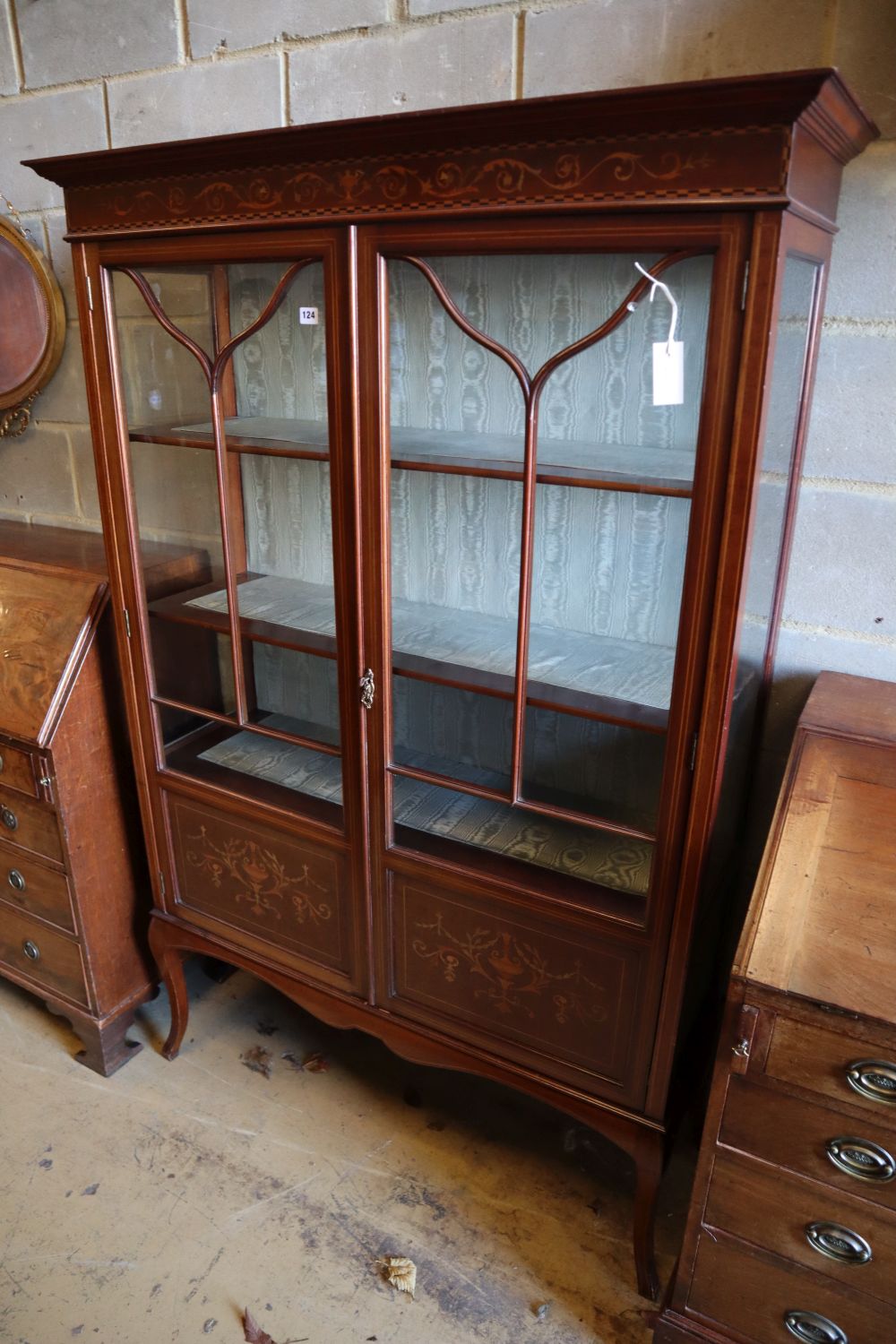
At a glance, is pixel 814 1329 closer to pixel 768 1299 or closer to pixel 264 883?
pixel 768 1299

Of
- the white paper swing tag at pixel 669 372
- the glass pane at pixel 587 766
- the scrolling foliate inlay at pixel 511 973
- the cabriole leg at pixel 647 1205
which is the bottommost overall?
the cabriole leg at pixel 647 1205

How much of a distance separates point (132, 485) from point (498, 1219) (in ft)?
5.03

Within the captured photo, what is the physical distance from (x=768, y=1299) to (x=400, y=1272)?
648mm

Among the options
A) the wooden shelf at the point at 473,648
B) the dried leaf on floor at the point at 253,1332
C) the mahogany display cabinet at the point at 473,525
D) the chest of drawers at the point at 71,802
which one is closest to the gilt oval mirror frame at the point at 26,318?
the chest of drawers at the point at 71,802

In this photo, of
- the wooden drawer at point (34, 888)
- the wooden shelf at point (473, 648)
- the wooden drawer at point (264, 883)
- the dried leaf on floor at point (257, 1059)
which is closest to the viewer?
the wooden shelf at point (473, 648)

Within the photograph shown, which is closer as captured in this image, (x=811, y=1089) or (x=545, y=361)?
(x=811, y=1089)

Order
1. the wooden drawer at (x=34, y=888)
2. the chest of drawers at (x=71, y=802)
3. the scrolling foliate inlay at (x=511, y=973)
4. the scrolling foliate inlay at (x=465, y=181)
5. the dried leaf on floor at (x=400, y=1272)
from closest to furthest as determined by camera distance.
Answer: the scrolling foliate inlay at (x=465, y=181) → the scrolling foliate inlay at (x=511, y=973) → the dried leaf on floor at (x=400, y=1272) → the chest of drawers at (x=71, y=802) → the wooden drawer at (x=34, y=888)

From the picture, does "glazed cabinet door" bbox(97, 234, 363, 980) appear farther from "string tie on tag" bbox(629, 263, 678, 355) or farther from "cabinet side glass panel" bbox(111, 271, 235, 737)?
"string tie on tag" bbox(629, 263, 678, 355)

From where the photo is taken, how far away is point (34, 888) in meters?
1.96

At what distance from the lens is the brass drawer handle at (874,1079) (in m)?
1.04

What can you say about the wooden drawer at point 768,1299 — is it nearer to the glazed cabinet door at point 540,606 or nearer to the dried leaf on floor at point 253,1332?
the glazed cabinet door at point 540,606

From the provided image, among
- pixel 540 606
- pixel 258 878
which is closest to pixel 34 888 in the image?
pixel 258 878

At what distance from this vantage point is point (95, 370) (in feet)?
5.11

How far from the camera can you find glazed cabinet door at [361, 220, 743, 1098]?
3.84 ft
